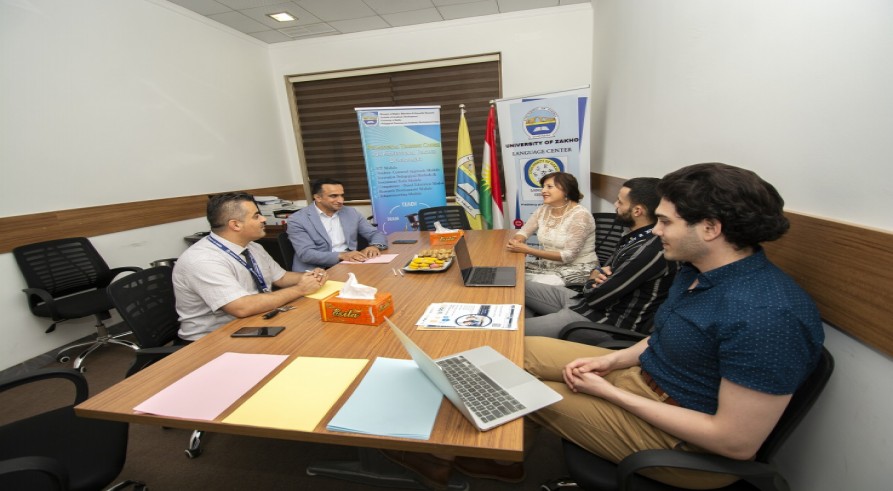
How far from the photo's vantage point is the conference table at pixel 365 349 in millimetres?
789

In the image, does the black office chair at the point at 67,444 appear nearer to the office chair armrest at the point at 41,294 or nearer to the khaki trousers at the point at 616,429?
the khaki trousers at the point at 616,429

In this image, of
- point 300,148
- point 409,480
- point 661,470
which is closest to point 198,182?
point 300,148

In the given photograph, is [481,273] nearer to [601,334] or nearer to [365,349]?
[601,334]

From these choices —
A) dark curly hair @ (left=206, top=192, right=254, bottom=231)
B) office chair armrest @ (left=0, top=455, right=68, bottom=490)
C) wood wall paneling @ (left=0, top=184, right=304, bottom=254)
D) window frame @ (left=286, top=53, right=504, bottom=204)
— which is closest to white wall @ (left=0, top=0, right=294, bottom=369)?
wood wall paneling @ (left=0, top=184, right=304, bottom=254)

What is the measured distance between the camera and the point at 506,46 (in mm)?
4375

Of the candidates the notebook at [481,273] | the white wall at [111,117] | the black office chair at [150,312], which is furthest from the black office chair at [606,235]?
the white wall at [111,117]

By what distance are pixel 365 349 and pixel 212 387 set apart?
1.45ft

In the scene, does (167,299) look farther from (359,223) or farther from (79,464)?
(359,223)

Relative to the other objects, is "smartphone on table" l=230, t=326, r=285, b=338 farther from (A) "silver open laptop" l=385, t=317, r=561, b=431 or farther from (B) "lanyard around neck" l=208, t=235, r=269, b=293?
(A) "silver open laptop" l=385, t=317, r=561, b=431

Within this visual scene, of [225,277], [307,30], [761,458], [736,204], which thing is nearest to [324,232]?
[225,277]

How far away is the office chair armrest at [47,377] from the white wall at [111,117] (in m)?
2.11

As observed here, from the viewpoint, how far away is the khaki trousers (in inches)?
36.5

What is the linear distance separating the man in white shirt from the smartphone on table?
0.58 feet

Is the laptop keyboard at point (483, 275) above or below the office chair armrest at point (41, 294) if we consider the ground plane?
above
